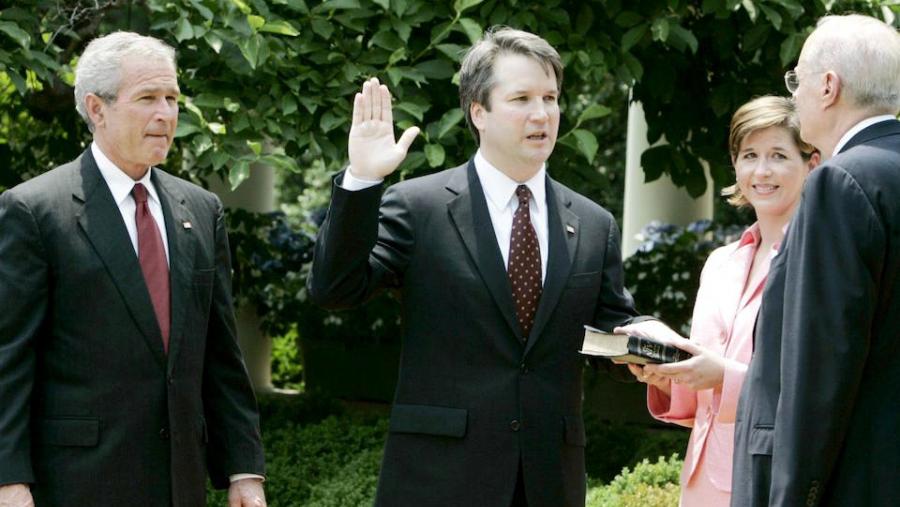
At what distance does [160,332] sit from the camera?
12.7ft

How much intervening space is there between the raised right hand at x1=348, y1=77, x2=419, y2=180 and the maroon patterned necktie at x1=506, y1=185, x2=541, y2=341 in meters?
0.44

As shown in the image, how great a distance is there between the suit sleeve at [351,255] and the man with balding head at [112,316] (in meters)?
0.43

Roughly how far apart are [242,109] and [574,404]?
2.38 meters

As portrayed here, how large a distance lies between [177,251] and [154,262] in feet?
0.28

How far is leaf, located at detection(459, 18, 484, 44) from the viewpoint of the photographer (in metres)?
5.54

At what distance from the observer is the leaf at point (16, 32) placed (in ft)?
16.9

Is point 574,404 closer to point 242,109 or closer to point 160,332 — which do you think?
point 160,332

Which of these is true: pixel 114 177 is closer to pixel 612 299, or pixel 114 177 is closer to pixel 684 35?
pixel 612 299

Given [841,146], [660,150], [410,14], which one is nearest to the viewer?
[841,146]

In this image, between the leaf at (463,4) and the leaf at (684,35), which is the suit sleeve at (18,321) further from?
the leaf at (684,35)

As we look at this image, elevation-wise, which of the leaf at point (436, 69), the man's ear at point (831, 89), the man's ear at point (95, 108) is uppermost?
the leaf at point (436, 69)

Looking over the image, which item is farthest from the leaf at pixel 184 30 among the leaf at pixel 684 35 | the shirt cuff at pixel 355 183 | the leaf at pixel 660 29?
the leaf at pixel 684 35

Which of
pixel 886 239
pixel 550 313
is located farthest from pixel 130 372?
pixel 886 239

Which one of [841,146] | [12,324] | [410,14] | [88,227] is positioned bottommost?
[12,324]
